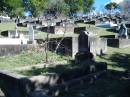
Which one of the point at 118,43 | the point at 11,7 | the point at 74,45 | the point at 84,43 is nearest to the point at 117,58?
the point at 74,45

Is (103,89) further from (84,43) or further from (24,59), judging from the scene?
(24,59)

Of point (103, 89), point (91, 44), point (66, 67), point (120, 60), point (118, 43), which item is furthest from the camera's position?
point (118, 43)

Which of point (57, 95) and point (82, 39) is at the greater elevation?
point (82, 39)

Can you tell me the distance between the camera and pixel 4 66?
13.3 m

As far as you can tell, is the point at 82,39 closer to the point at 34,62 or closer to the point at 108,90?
the point at 34,62

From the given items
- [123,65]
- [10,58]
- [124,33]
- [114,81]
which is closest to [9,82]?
[114,81]

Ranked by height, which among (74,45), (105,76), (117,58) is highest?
(74,45)

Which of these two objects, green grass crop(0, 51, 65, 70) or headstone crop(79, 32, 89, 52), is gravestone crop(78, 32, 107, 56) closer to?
headstone crop(79, 32, 89, 52)

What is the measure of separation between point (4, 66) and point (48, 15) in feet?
35.6

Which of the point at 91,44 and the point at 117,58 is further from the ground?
the point at 91,44

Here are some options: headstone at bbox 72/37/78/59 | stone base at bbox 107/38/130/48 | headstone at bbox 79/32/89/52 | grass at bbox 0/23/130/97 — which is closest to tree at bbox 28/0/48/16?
stone base at bbox 107/38/130/48

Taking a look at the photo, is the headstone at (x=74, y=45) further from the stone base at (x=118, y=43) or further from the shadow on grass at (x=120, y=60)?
the stone base at (x=118, y=43)

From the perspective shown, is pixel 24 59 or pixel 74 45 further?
pixel 74 45

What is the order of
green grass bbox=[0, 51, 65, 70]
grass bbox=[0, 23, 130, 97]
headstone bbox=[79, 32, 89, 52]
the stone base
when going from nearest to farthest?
grass bbox=[0, 23, 130, 97] → green grass bbox=[0, 51, 65, 70] → headstone bbox=[79, 32, 89, 52] → the stone base
